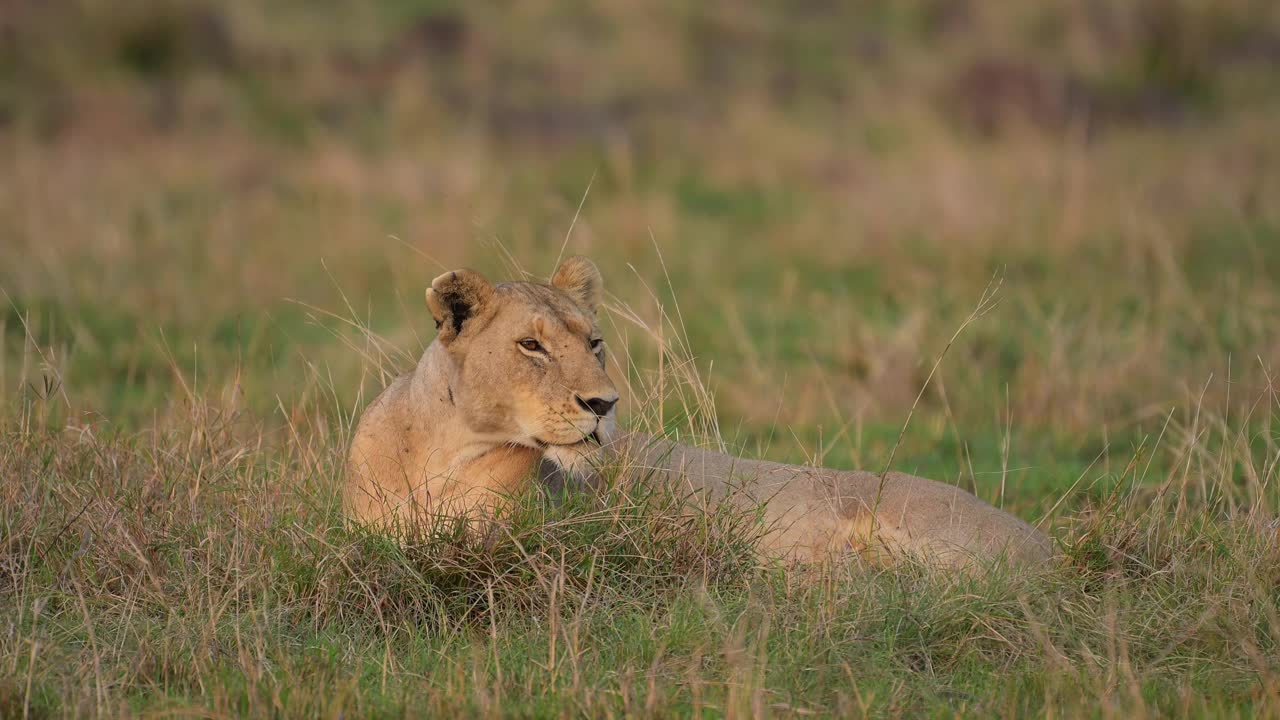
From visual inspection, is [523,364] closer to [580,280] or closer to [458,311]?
[458,311]

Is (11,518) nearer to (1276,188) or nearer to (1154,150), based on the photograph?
(1276,188)

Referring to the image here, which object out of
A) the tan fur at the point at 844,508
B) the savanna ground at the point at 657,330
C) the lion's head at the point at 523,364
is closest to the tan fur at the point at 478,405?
the lion's head at the point at 523,364

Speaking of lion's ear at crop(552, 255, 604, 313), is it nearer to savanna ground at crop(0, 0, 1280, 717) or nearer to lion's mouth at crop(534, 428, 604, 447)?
savanna ground at crop(0, 0, 1280, 717)

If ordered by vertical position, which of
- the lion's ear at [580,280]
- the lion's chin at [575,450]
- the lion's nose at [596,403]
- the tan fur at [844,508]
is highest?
the lion's ear at [580,280]

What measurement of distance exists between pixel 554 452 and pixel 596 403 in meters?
0.20

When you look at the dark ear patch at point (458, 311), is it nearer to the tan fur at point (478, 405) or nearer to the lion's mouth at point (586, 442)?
the tan fur at point (478, 405)

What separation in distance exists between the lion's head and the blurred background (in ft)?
1.83

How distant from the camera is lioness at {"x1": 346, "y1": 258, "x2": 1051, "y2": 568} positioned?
4.54 meters

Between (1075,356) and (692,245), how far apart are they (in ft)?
15.5

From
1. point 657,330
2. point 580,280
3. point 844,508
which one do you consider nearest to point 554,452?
point 580,280

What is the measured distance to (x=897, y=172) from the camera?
1448 centimetres

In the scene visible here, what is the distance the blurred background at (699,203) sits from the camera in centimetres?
821

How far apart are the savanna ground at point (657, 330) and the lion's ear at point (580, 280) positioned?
1.46ft

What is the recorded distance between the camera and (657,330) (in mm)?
5918
